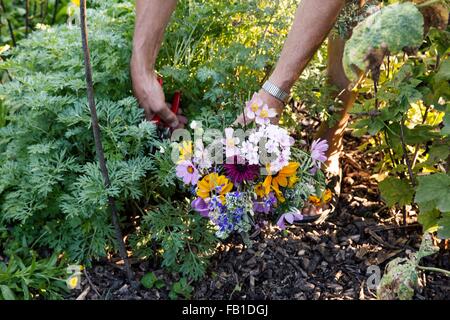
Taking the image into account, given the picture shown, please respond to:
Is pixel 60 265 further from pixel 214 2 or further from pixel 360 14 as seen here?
pixel 360 14

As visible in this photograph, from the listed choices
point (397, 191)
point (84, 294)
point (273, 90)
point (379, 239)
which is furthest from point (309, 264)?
point (84, 294)

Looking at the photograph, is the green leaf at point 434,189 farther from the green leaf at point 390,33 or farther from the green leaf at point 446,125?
the green leaf at point 390,33

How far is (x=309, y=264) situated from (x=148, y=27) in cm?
102

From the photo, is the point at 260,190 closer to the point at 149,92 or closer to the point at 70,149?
the point at 149,92

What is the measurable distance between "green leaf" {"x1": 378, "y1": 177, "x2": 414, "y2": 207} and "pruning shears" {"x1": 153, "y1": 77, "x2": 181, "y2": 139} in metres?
0.80

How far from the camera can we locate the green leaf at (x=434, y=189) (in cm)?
195

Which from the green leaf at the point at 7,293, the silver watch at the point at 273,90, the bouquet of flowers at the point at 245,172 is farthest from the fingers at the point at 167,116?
the green leaf at the point at 7,293

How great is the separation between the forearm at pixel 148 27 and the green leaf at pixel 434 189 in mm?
1000

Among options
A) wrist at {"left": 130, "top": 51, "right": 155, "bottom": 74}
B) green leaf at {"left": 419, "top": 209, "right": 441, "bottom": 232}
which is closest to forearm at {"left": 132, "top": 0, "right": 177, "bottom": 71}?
wrist at {"left": 130, "top": 51, "right": 155, "bottom": 74}

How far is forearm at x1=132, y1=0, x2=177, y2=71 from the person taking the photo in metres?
2.21

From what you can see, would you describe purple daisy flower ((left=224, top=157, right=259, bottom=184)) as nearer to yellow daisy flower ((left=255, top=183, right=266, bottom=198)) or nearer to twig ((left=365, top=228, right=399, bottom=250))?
yellow daisy flower ((left=255, top=183, right=266, bottom=198))

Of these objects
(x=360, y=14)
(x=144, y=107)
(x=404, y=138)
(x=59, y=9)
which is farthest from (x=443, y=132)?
(x=59, y=9)

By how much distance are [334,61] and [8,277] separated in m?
1.47

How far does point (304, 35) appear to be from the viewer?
6.68 ft
